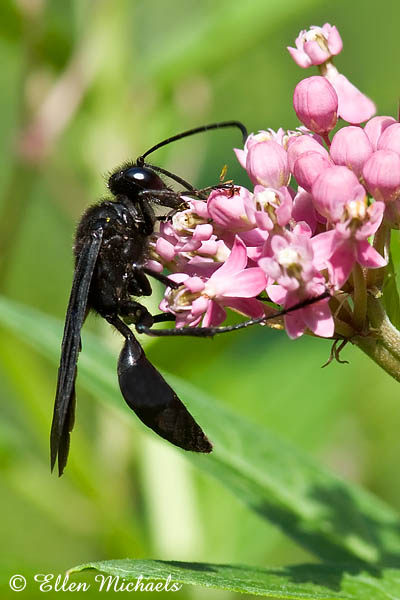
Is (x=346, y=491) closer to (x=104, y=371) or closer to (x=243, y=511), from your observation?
(x=104, y=371)

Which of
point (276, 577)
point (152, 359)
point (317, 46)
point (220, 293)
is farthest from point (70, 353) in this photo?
point (152, 359)

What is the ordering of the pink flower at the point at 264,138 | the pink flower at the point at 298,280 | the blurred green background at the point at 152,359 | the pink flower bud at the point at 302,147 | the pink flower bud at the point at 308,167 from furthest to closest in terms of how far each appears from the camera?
the blurred green background at the point at 152,359 → the pink flower at the point at 264,138 → the pink flower bud at the point at 302,147 → the pink flower bud at the point at 308,167 → the pink flower at the point at 298,280

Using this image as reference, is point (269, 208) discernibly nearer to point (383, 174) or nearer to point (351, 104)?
point (383, 174)

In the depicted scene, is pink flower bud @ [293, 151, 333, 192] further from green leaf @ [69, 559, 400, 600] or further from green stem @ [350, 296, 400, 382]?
green leaf @ [69, 559, 400, 600]

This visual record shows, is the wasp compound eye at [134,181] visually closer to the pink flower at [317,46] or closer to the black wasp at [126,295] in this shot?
the black wasp at [126,295]

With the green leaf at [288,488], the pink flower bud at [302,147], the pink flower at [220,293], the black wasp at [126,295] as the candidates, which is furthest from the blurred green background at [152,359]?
the pink flower bud at [302,147]

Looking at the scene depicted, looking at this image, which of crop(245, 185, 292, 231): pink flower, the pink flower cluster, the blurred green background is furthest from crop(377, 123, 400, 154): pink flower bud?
the blurred green background
